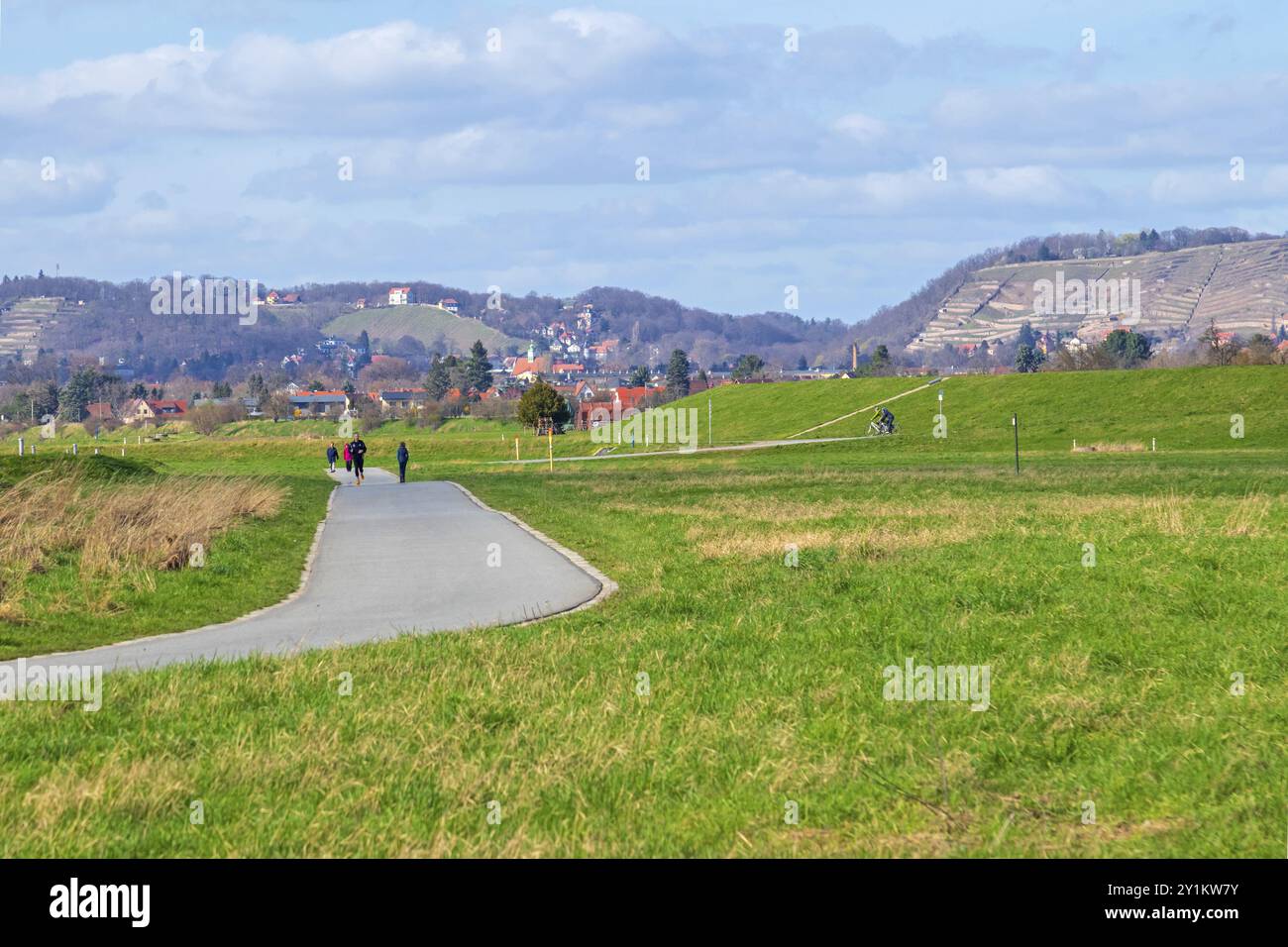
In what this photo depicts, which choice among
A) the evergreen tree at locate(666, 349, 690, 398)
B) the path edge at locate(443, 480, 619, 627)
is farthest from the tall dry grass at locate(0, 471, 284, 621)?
the evergreen tree at locate(666, 349, 690, 398)

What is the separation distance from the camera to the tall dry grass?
17.9m

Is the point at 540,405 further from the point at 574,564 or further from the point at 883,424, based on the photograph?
the point at 574,564

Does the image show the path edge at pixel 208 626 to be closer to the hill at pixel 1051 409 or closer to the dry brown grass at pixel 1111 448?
the dry brown grass at pixel 1111 448

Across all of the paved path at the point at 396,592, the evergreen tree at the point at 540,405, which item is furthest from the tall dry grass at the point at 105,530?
the evergreen tree at the point at 540,405

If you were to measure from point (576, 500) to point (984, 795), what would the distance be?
1174 inches

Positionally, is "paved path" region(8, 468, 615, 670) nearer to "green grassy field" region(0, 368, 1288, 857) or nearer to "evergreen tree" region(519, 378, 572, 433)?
"green grassy field" region(0, 368, 1288, 857)

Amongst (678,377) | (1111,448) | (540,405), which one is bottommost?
(1111,448)

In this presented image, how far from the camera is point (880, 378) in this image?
128500mm

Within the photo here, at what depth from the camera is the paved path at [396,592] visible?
45.3 ft

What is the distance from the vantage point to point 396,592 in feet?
58.9

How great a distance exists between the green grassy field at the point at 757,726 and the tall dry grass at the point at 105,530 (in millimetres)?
1250

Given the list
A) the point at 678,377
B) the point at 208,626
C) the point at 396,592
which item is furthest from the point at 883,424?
the point at 678,377

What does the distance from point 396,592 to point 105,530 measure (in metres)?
6.00
